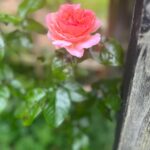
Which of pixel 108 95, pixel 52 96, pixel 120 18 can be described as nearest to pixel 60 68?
pixel 52 96

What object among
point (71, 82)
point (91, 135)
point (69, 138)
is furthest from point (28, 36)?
point (91, 135)

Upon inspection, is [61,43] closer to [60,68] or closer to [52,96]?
[60,68]

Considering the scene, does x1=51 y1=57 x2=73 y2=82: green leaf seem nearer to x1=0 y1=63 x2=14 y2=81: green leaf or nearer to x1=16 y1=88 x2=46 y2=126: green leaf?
x1=16 y1=88 x2=46 y2=126: green leaf

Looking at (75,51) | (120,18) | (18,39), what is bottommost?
(120,18)

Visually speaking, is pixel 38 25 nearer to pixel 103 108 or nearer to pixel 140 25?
pixel 103 108

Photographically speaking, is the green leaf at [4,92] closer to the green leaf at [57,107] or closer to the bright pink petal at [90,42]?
the green leaf at [57,107]

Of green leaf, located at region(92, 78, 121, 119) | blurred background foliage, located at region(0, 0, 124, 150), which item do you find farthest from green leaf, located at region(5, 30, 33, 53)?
green leaf, located at region(92, 78, 121, 119)

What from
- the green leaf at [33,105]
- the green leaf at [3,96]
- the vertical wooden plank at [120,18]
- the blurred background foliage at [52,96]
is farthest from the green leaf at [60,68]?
the vertical wooden plank at [120,18]

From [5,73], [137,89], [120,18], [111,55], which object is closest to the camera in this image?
[137,89]
